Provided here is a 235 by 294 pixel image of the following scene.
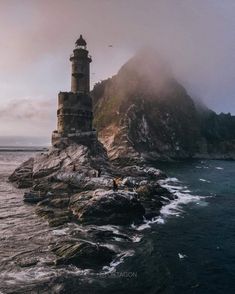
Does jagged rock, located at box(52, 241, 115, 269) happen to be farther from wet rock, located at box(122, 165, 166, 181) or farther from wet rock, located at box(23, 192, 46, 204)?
wet rock, located at box(122, 165, 166, 181)

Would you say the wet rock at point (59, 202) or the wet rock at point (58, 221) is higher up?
the wet rock at point (59, 202)

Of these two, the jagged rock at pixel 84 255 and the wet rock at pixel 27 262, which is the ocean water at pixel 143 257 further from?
the jagged rock at pixel 84 255

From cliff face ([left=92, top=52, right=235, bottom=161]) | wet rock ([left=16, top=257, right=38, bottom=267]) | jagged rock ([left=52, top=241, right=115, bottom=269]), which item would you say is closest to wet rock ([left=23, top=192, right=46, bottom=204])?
jagged rock ([left=52, top=241, right=115, bottom=269])

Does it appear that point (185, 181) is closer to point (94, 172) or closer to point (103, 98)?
point (94, 172)

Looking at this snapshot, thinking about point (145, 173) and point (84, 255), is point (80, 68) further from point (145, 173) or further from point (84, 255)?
point (84, 255)

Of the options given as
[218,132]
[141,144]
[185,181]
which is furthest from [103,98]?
[185,181]

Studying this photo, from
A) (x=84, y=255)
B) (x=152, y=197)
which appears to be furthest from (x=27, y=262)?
(x=152, y=197)

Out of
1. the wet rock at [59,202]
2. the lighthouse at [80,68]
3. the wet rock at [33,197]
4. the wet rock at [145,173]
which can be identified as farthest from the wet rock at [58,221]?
the lighthouse at [80,68]
